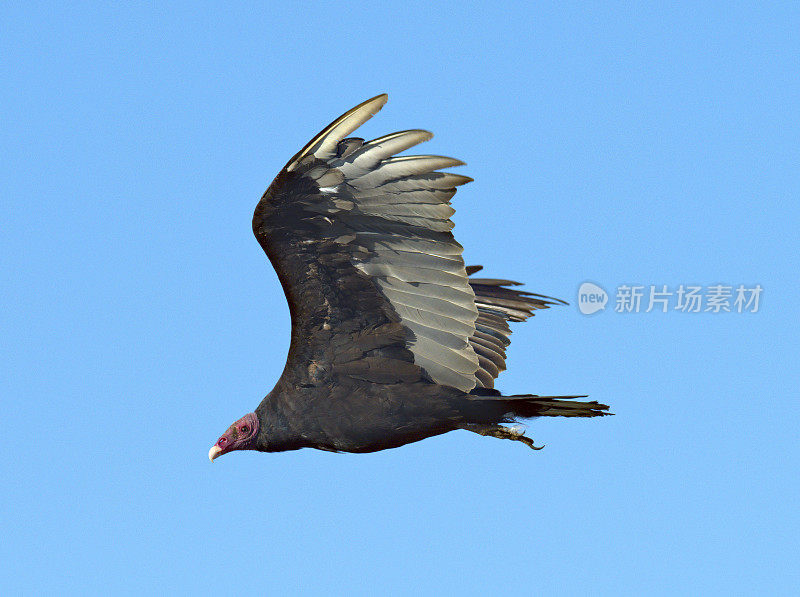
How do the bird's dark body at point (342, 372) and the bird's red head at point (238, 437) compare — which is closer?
the bird's dark body at point (342, 372)

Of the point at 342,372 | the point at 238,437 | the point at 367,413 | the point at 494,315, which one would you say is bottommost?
the point at 238,437

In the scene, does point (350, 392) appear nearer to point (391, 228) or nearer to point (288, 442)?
point (288, 442)

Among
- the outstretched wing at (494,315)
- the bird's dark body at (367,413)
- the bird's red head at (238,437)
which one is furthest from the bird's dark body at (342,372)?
the outstretched wing at (494,315)

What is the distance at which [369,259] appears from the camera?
5.12m

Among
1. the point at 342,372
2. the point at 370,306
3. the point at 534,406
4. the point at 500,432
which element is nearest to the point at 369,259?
the point at 370,306

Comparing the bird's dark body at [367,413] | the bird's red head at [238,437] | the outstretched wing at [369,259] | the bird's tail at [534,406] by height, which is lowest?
the bird's red head at [238,437]

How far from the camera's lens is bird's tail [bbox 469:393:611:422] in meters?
5.41

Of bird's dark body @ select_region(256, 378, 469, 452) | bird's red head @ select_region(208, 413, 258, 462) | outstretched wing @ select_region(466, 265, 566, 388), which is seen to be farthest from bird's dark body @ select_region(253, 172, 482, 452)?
outstretched wing @ select_region(466, 265, 566, 388)

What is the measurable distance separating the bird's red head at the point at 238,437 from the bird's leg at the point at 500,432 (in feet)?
4.42

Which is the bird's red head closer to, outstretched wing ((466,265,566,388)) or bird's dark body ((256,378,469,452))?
bird's dark body ((256,378,469,452))

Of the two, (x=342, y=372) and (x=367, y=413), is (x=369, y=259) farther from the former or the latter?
(x=367, y=413)

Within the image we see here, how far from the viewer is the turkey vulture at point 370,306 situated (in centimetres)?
479

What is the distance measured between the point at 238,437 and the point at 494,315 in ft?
6.56

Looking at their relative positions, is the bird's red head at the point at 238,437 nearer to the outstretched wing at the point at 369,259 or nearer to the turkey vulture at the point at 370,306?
the turkey vulture at the point at 370,306
